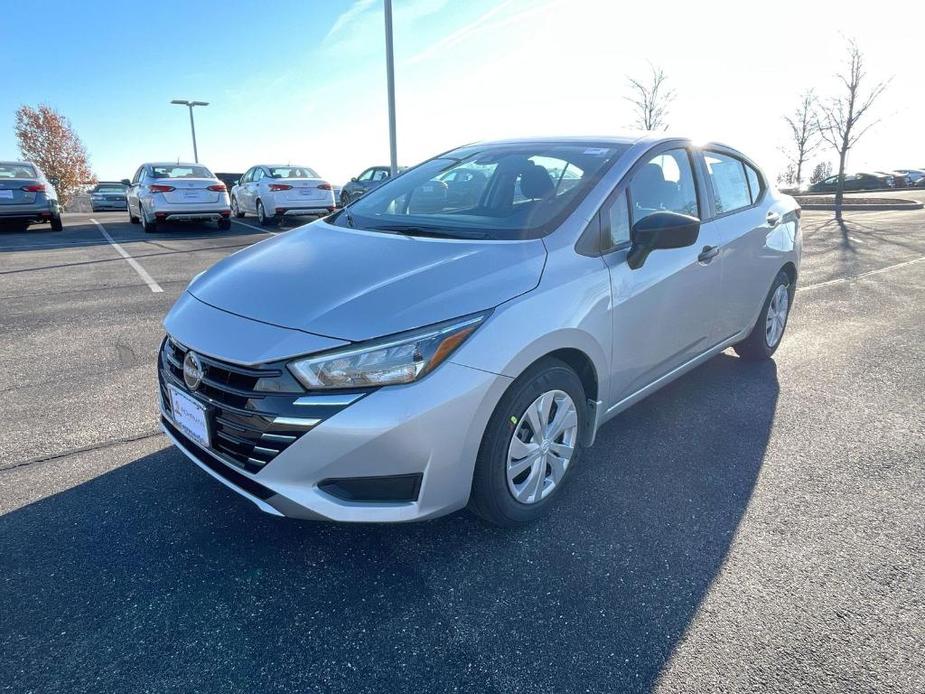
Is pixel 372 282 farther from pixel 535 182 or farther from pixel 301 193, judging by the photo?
pixel 301 193

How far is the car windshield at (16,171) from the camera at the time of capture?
12580 mm

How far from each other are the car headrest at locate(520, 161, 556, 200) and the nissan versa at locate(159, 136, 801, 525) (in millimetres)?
11

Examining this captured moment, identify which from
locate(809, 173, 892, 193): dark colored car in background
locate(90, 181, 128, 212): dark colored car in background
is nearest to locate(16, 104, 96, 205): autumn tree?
locate(90, 181, 128, 212): dark colored car in background

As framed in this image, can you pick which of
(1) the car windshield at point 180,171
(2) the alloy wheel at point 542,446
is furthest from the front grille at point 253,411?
(1) the car windshield at point 180,171

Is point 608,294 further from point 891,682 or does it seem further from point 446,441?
point 891,682

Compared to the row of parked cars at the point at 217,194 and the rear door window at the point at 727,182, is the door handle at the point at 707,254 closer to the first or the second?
the rear door window at the point at 727,182

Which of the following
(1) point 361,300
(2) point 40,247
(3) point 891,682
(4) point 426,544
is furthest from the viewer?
(2) point 40,247

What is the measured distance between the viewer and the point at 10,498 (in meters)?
2.81

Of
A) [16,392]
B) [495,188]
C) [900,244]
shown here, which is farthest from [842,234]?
[16,392]

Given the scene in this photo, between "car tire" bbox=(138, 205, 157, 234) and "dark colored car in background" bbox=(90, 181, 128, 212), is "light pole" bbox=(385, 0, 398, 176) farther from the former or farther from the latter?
"dark colored car in background" bbox=(90, 181, 128, 212)

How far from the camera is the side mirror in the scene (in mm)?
2717

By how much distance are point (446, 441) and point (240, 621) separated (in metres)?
0.92

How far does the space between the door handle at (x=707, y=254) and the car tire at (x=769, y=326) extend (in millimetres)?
1137

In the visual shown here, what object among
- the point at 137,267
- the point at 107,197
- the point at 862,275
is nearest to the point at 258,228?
the point at 137,267
